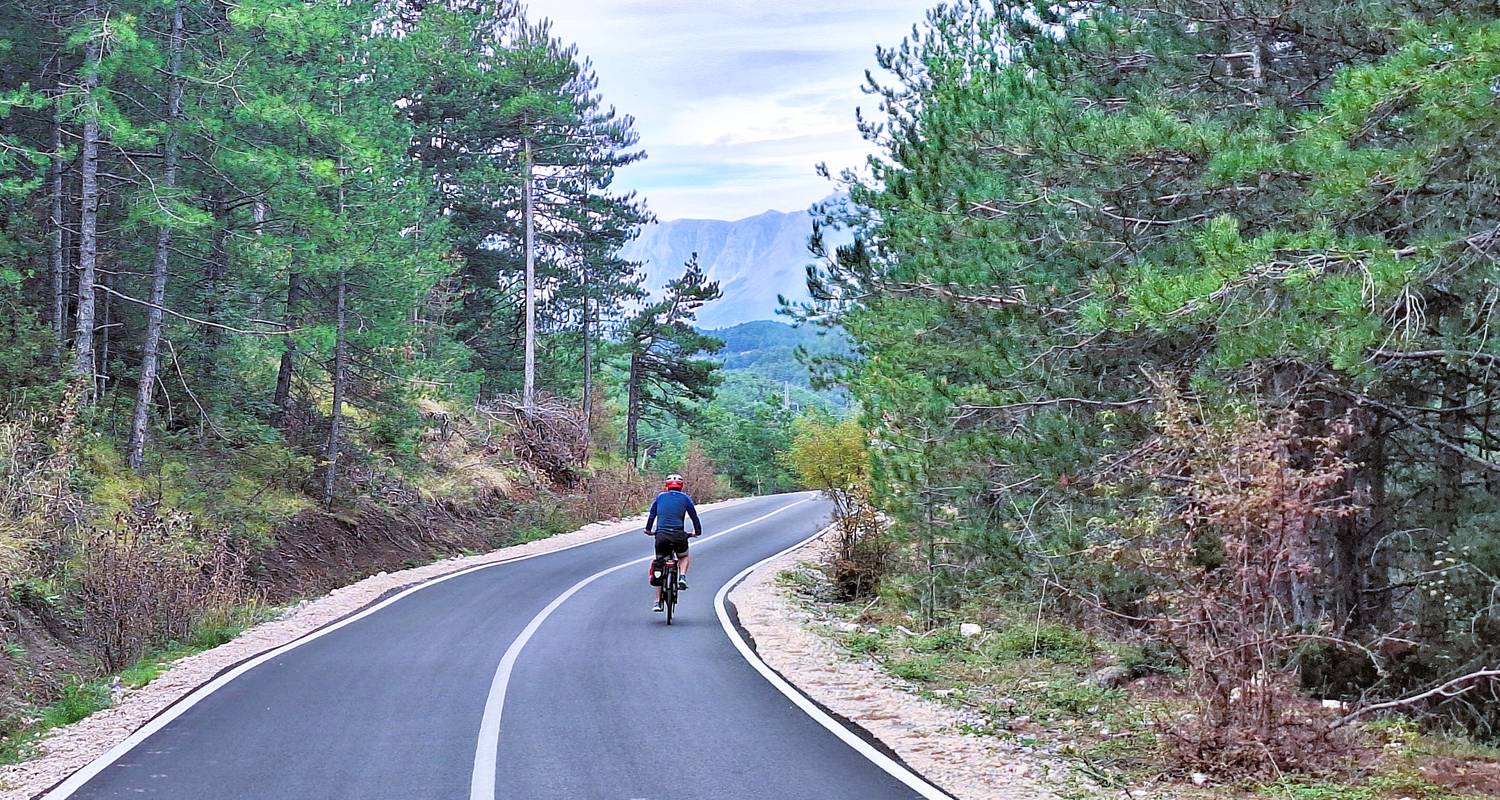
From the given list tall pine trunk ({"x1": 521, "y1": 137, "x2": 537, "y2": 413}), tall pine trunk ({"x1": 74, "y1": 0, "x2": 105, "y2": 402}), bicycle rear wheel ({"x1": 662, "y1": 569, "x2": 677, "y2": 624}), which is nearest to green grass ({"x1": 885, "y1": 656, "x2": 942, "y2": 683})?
bicycle rear wheel ({"x1": 662, "y1": 569, "x2": 677, "y2": 624})

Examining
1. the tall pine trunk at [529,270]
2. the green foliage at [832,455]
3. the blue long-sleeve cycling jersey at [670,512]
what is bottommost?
the blue long-sleeve cycling jersey at [670,512]

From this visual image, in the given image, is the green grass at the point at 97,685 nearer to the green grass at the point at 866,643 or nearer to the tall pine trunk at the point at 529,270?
the green grass at the point at 866,643

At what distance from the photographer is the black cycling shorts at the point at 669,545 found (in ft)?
50.1

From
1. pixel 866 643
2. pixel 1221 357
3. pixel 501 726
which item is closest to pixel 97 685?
pixel 501 726

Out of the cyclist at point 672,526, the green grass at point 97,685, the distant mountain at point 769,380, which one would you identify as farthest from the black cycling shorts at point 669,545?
the distant mountain at point 769,380

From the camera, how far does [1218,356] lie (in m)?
8.97

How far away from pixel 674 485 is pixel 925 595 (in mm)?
4092

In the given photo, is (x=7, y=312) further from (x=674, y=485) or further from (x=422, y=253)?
(x=674, y=485)

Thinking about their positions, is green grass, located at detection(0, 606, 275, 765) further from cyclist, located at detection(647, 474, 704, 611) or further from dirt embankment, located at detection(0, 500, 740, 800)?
cyclist, located at detection(647, 474, 704, 611)

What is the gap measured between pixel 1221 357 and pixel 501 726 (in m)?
6.33

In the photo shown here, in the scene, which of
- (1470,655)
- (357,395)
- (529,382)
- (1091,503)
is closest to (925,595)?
(1091,503)

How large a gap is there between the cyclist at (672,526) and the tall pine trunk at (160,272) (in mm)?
8402

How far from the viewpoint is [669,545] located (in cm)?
1528

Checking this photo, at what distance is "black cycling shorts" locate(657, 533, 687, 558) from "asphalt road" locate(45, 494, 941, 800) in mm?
959
